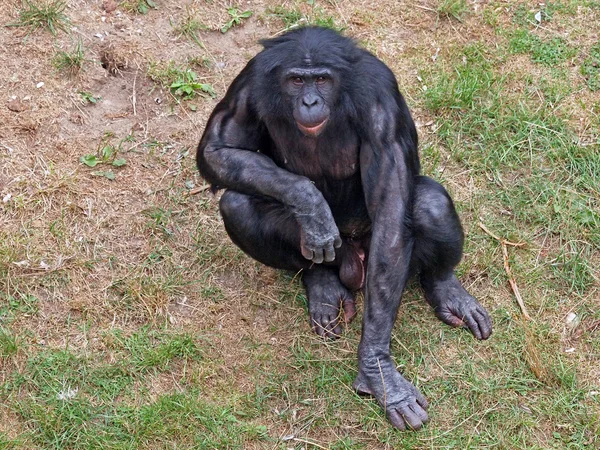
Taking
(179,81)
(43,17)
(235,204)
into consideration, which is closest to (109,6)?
(43,17)

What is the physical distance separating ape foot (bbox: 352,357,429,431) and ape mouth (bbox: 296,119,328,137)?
1429 millimetres

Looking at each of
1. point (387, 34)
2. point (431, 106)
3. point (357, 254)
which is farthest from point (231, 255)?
point (387, 34)

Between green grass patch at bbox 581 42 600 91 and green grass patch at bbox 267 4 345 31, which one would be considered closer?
green grass patch at bbox 581 42 600 91

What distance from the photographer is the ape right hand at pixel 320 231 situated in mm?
5992

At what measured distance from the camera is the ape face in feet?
19.2

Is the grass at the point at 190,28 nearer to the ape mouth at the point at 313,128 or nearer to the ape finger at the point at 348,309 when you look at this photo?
the ape mouth at the point at 313,128

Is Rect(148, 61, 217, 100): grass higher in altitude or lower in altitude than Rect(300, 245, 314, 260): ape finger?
lower

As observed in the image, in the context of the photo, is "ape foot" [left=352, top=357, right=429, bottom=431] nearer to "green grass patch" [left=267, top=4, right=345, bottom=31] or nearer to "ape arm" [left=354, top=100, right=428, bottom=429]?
"ape arm" [left=354, top=100, right=428, bottom=429]

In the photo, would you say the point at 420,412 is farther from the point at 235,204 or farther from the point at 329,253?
the point at 235,204

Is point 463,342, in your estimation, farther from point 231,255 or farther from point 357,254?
point 231,255

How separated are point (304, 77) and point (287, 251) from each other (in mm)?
1201

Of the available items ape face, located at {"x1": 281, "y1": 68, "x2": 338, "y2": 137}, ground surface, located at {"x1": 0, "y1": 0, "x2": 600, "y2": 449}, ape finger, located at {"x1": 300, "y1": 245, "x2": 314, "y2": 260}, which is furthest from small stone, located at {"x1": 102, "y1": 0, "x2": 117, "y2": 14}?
ape finger, located at {"x1": 300, "y1": 245, "x2": 314, "y2": 260}

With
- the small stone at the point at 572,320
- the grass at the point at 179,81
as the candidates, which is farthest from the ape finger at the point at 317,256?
the grass at the point at 179,81

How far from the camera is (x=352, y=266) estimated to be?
667 centimetres
